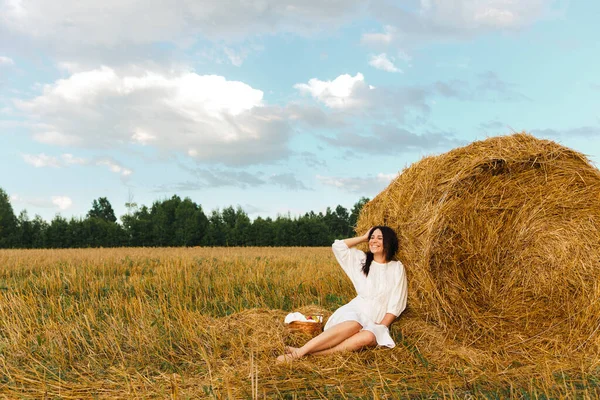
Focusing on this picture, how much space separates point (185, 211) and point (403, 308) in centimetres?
4376

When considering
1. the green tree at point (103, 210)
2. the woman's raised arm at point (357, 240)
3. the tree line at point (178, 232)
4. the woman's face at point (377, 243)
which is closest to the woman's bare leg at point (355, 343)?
the woman's face at point (377, 243)

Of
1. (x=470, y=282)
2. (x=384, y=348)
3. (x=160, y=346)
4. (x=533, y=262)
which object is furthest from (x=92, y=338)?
(x=533, y=262)

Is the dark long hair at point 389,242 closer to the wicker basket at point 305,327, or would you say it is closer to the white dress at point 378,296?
the white dress at point 378,296

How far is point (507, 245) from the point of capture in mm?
5637

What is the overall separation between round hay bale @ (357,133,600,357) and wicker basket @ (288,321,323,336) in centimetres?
117

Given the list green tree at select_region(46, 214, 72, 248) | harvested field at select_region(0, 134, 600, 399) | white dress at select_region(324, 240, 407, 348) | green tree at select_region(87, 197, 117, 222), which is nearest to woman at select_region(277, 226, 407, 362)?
white dress at select_region(324, 240, 407, 348)

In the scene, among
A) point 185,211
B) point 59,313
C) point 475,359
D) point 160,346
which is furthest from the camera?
point 185,211

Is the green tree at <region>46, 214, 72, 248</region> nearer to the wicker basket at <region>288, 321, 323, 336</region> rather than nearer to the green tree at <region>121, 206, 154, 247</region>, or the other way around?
the green tree at <region>121, 206, 154, 247</region>

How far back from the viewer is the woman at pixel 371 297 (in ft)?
16.6

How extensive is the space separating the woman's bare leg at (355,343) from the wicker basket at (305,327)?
0.49m

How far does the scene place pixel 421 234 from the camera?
17.5 feet

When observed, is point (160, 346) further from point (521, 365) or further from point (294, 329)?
point (521, 365)

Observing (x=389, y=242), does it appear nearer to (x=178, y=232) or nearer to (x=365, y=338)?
(x=365, y=338)

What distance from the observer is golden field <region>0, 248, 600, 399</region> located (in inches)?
158
